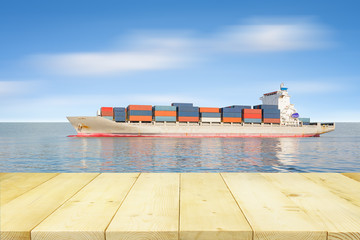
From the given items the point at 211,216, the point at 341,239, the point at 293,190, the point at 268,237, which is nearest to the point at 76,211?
the point at 211,216

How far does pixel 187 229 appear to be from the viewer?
1.64m

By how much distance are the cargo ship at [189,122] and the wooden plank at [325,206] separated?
49.0 meters

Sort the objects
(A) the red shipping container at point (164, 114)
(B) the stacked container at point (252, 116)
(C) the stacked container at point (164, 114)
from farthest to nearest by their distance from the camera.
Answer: (B) the stacked container at point (252, 116) < (A) the red shipping container at point (164, 114) < (C) the stacked container at point (164, 114)

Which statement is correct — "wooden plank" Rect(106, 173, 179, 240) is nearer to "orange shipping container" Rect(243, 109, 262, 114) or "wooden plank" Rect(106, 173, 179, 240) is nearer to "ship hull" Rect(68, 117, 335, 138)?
"ship hull" Rect(68, 117, 335, 138)

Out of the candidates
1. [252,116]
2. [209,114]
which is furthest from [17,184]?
[252,116]

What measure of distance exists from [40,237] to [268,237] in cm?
146

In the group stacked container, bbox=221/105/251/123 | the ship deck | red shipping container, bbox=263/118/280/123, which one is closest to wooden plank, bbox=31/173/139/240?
the ship deck

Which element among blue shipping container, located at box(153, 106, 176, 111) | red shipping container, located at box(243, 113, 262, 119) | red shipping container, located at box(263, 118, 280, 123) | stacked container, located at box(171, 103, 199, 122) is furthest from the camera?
red shipping container, located at box(263, 118, 280, 123)

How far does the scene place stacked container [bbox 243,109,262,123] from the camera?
58.8 m

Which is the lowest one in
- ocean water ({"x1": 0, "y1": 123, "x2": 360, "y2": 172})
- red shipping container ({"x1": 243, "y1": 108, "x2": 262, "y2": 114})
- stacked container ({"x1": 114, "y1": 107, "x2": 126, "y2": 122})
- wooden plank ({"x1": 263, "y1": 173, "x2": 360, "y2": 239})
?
ocean water ({"x1": 0, "y1": 123, "x2": 360, "y2": 172})

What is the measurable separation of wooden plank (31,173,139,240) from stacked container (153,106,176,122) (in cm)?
5116

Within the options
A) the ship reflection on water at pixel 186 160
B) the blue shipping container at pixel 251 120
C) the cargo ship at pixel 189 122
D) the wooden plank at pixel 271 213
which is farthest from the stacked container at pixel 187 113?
the wooden plank at pixel 271 213

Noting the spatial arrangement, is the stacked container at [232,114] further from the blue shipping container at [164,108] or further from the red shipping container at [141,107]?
the red shipping container at [141,107]

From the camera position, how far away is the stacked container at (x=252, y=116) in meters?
58.8
